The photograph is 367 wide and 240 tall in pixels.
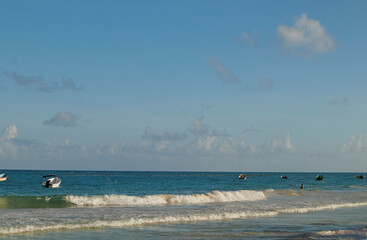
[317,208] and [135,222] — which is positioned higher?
[135,222]

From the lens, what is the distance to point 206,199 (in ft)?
156

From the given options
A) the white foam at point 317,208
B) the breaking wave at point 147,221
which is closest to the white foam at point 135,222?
the breaking wave at point 147,221

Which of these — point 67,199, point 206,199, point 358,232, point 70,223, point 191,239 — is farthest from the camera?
point 206,199

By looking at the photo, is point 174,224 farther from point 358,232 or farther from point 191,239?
point 358,232

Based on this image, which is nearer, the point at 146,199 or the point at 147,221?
the point at 147,221

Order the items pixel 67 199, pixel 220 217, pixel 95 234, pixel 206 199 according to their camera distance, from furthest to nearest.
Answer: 1. pixel 206 199
2. pixel 67 199
3. pixel 220 217
4. pixel 95 234

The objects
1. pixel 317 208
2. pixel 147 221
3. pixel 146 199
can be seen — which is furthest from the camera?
pixel 146 199

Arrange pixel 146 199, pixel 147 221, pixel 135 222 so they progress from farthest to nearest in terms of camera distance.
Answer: pixel 146 199
pixel 147 221
pixel 135 222

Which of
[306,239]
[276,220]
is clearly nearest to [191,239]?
[306,239]

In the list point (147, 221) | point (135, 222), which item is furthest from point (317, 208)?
point (135, 222)

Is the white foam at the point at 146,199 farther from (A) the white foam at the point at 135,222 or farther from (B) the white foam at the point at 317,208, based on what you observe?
(A) the white foam at the point at 135,222

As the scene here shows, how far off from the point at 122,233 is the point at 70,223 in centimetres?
442

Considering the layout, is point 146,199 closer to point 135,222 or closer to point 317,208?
point 317,208

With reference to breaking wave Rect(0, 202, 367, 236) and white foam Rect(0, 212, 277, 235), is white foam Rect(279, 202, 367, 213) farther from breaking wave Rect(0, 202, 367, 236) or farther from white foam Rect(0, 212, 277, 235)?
white foam Rect(0, 212, 277, 235)
